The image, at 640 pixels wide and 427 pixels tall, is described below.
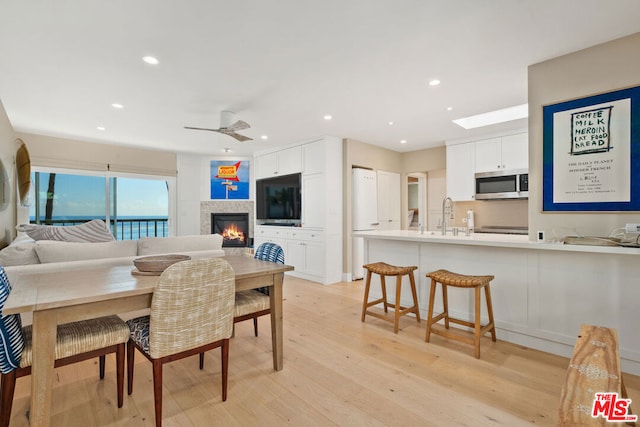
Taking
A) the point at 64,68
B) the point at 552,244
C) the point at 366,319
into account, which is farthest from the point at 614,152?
the point at 64,68

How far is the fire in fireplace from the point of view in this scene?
692 centimetres

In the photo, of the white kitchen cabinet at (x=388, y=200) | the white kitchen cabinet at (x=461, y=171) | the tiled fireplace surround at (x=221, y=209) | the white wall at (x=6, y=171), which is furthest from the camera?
the tiled fireplace surround at (x=221, y=209)

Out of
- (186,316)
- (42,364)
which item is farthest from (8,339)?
(186,316)

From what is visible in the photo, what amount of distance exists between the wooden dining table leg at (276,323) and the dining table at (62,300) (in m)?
0.18

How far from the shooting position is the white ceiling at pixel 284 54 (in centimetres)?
193

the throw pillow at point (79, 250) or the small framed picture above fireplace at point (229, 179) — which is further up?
the small framed picture above fireplace at point (229, 179)

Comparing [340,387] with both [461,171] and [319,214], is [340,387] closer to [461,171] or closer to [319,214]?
[319,214]

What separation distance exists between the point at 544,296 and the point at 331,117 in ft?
9.84

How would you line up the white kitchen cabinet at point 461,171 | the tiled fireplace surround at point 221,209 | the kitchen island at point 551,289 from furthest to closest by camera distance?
the tiled fireplace surround at point 221,209 → the white kitchen cabinet at point 461,171 → the kitchen island at point 551,289

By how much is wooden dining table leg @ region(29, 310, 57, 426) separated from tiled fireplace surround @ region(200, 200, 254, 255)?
5.52 m

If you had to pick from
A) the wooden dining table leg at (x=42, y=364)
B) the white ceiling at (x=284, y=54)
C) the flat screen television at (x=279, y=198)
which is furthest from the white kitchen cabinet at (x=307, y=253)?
the wooden dining table leg at (x=42, y=364)

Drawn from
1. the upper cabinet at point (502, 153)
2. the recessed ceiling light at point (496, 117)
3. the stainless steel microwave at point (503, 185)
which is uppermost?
the recessed ceiling light at point (496, 117)

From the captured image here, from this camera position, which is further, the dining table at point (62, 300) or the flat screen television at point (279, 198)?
the flat screen television at point (279, 198)

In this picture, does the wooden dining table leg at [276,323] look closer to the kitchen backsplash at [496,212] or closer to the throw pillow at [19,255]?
the throw pillow at [19,255]
